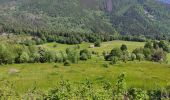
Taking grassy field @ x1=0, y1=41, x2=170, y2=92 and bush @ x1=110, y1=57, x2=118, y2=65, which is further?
bush @ x1=110, y1=57, x2=118, y2=65

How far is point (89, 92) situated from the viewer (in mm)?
35750

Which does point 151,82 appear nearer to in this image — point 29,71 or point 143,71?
point 143,71

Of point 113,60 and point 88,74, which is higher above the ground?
point 88,74

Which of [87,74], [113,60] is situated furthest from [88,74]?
[113,60]

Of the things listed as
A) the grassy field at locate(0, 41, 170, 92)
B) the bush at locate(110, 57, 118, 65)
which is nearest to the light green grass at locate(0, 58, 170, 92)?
the grassy field at locate(0, 41, 170, 92)

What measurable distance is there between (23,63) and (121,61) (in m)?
44.7

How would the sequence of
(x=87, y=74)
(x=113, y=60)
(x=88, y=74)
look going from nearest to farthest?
(x=87, y=74), (x=88, y=74), (x=113, y=60)

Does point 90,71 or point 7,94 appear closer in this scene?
point 7,94

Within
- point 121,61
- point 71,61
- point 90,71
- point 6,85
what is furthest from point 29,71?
point 6,85

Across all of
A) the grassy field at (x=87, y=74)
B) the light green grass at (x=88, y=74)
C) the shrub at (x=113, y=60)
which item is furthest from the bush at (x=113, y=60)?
the light green grass at (x=88, y=74)

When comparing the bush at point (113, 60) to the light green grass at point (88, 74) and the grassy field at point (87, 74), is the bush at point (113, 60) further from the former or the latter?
the light green grass at point (88, 74)

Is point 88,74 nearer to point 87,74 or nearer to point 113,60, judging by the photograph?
point 87,74

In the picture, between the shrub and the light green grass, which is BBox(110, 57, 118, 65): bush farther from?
the light green grass

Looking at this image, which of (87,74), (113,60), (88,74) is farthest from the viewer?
(113,60)
